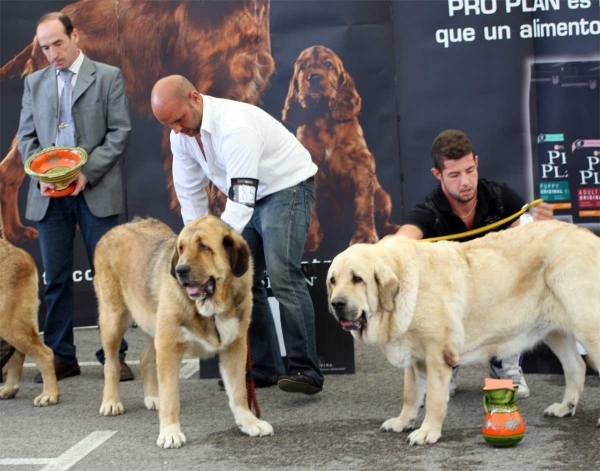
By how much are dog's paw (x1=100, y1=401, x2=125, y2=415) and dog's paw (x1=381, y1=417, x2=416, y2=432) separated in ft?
5.68

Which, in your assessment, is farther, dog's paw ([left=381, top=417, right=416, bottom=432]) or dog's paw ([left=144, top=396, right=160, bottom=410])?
dog's paw ([left=144, top=396, right=160, bottom=410])

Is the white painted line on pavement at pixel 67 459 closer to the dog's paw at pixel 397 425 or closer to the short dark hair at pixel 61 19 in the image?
the dog's paw at pixel 397 425

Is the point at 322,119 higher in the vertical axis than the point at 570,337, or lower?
higher

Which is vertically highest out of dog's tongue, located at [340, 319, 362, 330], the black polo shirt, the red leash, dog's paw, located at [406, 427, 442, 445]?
the black polo shirt

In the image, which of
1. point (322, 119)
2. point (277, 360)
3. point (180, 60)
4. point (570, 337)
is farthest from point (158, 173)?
point (570, 337)

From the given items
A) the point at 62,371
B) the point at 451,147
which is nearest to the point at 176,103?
the point at 451,147

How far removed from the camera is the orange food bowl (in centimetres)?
588

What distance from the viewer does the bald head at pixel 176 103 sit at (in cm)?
478

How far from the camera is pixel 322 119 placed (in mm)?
7594

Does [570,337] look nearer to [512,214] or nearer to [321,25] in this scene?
[512,214]

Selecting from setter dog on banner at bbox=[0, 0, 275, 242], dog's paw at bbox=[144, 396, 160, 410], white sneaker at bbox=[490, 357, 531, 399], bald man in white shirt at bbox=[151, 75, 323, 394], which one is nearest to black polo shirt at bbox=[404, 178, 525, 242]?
bald man in white shirt at bbox=[151, 75, 323, 394]

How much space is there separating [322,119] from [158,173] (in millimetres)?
1651

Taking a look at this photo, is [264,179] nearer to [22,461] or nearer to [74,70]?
[74,70]

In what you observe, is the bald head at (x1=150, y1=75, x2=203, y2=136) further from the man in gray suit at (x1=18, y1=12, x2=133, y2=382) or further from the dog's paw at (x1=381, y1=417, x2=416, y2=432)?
the dog's paw at (x1=381, y1=417, x2=416, y2=432)
